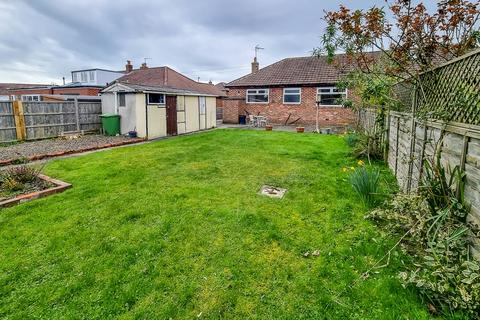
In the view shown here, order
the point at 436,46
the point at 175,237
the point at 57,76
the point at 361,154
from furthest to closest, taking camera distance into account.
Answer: the point at 57,76 < the point at 361,154 < the point at 436,46 < the point at 175,237

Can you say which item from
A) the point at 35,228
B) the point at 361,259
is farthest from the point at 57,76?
the point at 361,259

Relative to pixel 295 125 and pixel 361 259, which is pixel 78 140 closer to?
pixel 361 259

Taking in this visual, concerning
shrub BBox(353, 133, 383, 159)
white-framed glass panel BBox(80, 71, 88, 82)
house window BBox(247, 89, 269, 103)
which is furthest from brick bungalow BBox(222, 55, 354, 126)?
white-framed glass panel BBox(80, 71, 88, 82)

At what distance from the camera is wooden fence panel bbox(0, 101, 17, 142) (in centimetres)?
993

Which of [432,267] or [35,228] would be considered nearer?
[432,267]

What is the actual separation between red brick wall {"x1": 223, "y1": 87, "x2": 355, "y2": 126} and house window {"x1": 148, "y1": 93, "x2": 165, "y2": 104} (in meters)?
8.04

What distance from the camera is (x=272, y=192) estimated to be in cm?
499

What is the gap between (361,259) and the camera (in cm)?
288

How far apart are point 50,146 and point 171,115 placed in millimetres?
5673

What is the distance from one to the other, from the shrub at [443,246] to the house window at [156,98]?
1180cm

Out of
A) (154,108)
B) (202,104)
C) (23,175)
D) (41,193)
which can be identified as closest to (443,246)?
(41,193)

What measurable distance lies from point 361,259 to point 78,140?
11.6m

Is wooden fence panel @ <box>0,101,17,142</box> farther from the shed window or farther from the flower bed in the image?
the shed window

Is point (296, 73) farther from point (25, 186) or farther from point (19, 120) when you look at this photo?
point (25, 186)
